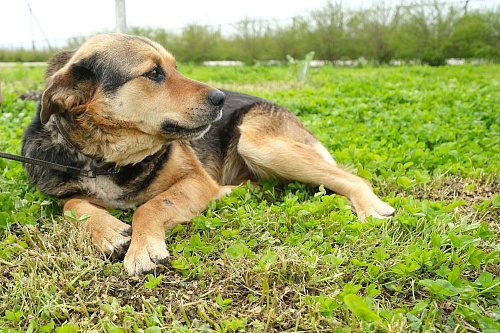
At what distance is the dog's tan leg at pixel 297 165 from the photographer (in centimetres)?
323

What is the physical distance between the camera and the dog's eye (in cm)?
288

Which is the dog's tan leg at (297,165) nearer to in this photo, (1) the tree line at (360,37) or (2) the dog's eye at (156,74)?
(2) the dog's eye at (156,74)

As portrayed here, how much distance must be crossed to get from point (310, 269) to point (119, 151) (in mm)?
1643

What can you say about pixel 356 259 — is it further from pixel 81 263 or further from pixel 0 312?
pixel 0 312

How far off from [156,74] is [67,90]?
0.62m

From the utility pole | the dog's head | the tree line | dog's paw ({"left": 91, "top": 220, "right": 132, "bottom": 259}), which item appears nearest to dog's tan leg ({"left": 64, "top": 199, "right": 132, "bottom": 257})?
dog's paw ({"left": 91, "top": 220, "right": 132, "bottom": 259})

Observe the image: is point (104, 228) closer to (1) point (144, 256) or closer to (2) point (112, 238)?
(2) point (112, 238)

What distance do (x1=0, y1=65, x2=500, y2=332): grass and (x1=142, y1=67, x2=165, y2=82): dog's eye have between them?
1.05m

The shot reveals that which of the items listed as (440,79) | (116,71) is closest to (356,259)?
(116,71)

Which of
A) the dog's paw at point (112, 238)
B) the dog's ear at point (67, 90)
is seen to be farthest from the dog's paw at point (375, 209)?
the dog's ear at point (67, 90)

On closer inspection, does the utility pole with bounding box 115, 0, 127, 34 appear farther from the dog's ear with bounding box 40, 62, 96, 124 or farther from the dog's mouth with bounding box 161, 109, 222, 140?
the dog's mouth with bounding box 161, 109, 222, 140

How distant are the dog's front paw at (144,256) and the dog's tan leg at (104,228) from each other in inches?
4.0

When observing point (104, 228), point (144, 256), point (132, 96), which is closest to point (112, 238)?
point (104, 228)

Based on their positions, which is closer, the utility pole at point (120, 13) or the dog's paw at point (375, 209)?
the dog's paw at point (375, 209)
